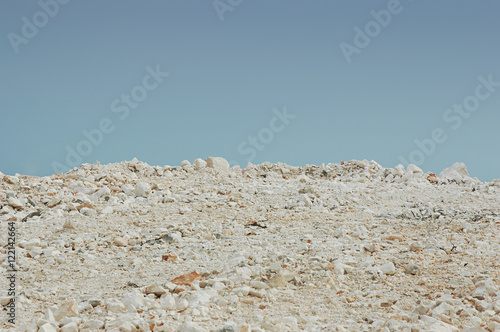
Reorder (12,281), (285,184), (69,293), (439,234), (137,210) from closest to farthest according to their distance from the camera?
1. (69,293)
2. (12,281)
3. (439,234)
4. (137,210)
5. (285,184)

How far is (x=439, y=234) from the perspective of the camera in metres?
7.28

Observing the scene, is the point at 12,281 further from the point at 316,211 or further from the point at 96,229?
the point at 316,211

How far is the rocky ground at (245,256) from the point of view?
4469mm

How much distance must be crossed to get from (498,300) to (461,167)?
10.2 m

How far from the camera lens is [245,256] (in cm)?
599

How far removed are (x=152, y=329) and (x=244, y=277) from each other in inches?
55.0

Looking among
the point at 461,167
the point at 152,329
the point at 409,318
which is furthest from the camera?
the point at 461,167

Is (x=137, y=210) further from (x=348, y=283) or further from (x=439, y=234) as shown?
(x=439, y=234)

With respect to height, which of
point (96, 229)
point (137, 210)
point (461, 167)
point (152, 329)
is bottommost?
point (152, 329)

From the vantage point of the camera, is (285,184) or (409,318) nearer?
(409,318)

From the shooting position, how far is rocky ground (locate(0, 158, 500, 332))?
4.47 metres

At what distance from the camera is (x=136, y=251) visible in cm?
648

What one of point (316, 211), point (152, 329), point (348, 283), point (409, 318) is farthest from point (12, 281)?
point (316, 211)

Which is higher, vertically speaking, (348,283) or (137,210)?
(137,210)
